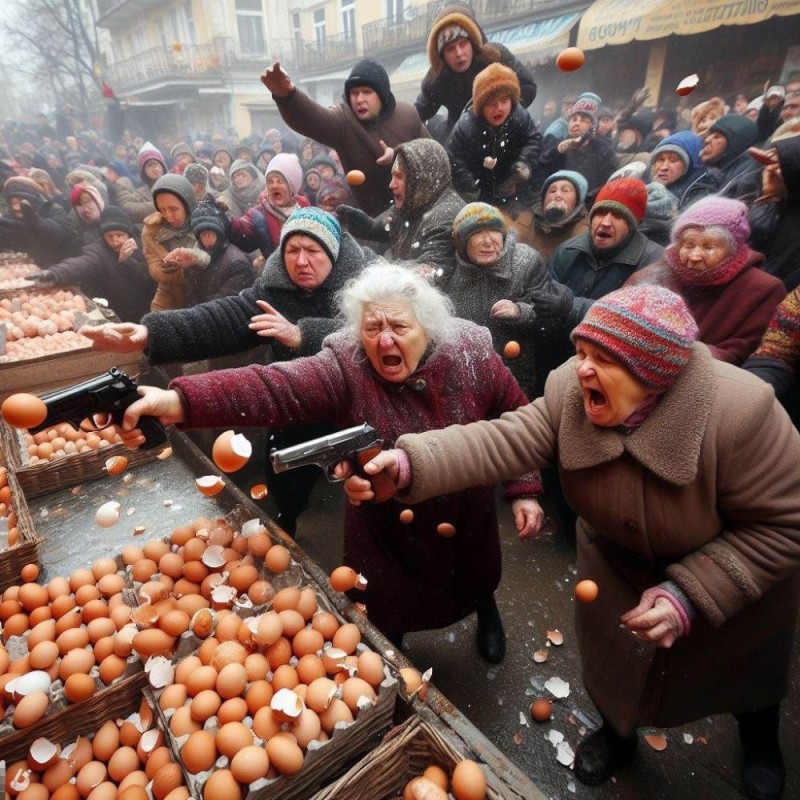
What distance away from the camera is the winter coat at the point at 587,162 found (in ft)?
14.9

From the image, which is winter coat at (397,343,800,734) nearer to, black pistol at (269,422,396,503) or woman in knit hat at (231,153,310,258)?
black pistol at (269,422,396,503)

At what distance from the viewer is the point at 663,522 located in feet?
4.62

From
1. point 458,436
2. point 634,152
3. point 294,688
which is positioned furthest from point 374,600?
point 634,152

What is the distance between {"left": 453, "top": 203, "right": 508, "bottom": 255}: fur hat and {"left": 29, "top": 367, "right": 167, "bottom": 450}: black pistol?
2.04m

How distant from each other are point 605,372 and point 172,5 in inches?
792

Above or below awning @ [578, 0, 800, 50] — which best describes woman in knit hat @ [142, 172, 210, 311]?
below

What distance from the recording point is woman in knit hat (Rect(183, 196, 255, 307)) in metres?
3.89

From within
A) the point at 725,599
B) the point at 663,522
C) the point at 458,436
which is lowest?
the point at 725,599

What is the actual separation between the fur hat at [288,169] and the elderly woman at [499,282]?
7.09 ft

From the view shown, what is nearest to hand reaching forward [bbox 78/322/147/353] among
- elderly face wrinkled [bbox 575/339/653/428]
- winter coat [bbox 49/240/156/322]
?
elderly face wrinkled [bbox 575/339/653/428]

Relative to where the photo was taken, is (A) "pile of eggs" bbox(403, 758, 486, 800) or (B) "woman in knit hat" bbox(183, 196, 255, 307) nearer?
(A) "pile of eggs" bbox(403, 758, 486, 800)

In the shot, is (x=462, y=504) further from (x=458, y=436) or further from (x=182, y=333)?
(x=182, y=333)

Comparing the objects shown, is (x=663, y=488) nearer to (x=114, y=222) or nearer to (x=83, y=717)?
(x=83, y=717)

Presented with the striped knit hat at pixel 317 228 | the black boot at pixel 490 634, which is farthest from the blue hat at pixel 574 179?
the black boot at pixel 490 634
